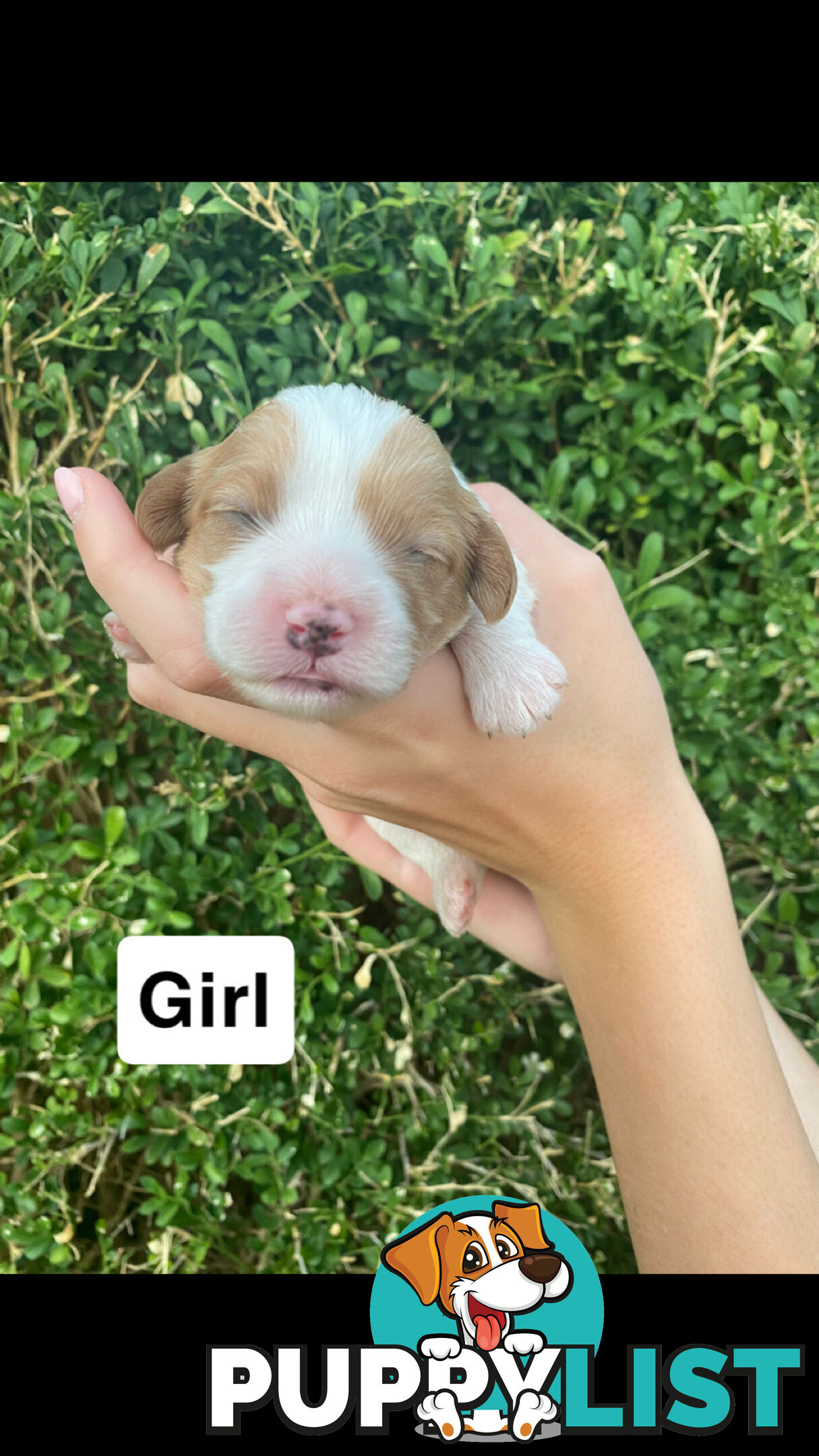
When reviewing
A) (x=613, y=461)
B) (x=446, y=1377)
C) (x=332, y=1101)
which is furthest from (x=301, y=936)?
(x=613, y=461)

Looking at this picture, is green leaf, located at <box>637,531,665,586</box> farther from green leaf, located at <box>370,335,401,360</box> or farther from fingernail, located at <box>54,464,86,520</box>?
fingernail, located at <box>54,464,86,520</box>

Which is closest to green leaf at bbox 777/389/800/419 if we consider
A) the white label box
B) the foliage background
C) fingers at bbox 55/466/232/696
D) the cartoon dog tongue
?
the foliage background

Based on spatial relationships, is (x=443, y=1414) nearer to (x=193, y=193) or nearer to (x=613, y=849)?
(x=613, y=849)

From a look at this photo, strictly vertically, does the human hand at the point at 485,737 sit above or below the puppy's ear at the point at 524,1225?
above

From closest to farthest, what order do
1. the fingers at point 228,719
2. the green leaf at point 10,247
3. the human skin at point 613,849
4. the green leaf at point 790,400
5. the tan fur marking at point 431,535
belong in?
the tan fur marking at point 431,535 < the human skin at point 613,849 < the fingers at point 228,719 < the green leaf at point 10,247 < the green leaf at point 790,400

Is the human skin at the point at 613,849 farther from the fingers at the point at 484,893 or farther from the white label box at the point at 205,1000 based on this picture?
the white label box at the point at 205,1000

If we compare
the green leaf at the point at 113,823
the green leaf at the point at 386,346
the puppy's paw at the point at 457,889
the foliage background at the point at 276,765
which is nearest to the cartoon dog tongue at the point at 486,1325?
the puppy's paw at the point at 457,889

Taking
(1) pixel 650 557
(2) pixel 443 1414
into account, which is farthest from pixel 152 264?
(2) pixel 443 1414
